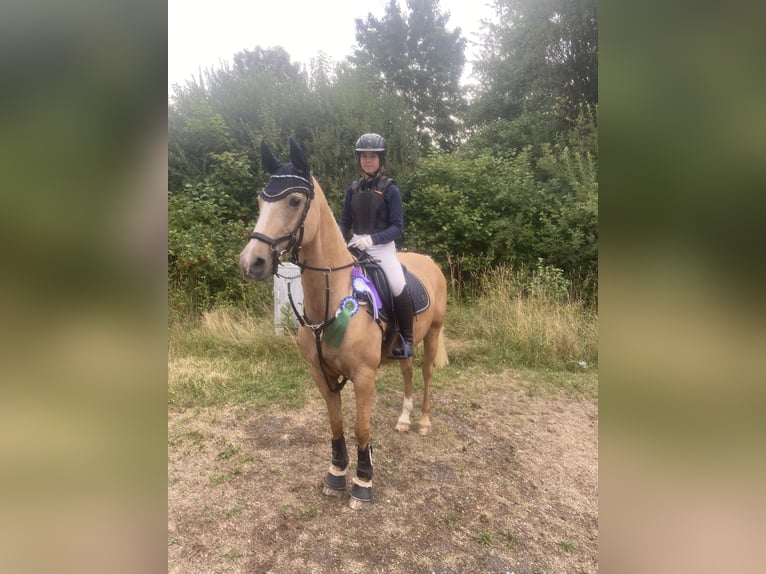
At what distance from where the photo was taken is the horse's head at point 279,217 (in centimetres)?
215

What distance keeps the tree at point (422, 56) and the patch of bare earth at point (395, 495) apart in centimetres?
1439

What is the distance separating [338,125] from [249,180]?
8.44 ft

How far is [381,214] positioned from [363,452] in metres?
1.92

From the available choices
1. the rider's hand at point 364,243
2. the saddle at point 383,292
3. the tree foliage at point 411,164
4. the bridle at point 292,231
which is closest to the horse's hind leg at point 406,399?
the saddle at point 383,292

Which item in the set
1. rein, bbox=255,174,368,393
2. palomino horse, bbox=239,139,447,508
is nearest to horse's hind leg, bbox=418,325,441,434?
palomino horse, bbox=239,139,447,508

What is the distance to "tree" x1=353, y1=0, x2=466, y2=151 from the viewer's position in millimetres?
17031

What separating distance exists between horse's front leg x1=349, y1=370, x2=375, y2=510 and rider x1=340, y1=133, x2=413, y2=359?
0.61 metres

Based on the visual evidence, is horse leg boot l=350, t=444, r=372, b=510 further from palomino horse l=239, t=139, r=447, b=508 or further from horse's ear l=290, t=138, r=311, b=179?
horse's ear l=290, t=138, r=311, b=179

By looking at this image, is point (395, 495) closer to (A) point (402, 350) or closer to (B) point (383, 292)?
(A) point (402, 350)

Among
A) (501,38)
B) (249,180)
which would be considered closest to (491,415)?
(249,180)

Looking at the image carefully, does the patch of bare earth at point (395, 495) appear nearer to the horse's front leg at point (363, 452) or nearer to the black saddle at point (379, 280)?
the horse's front leg at point (363, 452)
